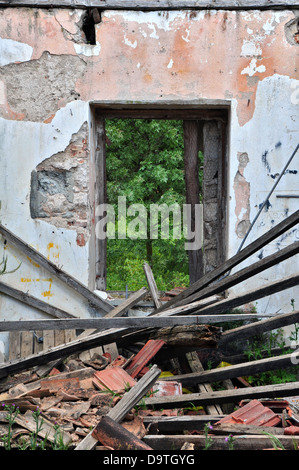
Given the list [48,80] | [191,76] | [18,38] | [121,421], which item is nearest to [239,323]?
[121,421]

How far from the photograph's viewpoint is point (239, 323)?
4848mm

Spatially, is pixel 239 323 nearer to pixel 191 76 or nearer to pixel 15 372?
pixel 15 372

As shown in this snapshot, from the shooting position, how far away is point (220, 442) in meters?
2.72

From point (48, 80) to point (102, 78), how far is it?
53cm

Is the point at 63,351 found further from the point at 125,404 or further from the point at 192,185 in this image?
the point at 192,185

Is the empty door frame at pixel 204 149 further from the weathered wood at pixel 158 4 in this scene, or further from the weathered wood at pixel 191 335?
the weathered wood at pixel 191 335

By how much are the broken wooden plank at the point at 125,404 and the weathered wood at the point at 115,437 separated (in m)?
0.05

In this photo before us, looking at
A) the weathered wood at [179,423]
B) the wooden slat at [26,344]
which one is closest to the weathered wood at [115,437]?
the weathered wood at [179,423]

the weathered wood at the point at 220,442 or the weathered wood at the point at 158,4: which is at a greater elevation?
the weathered wood at the point at 158,4

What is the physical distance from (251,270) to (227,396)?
2.97 feet

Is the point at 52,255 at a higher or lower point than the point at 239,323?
higher

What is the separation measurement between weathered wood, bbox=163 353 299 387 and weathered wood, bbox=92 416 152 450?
3.86 feet

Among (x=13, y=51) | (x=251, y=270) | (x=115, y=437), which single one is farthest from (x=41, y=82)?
(x=115, y=437)

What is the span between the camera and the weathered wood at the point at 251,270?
341 cm
